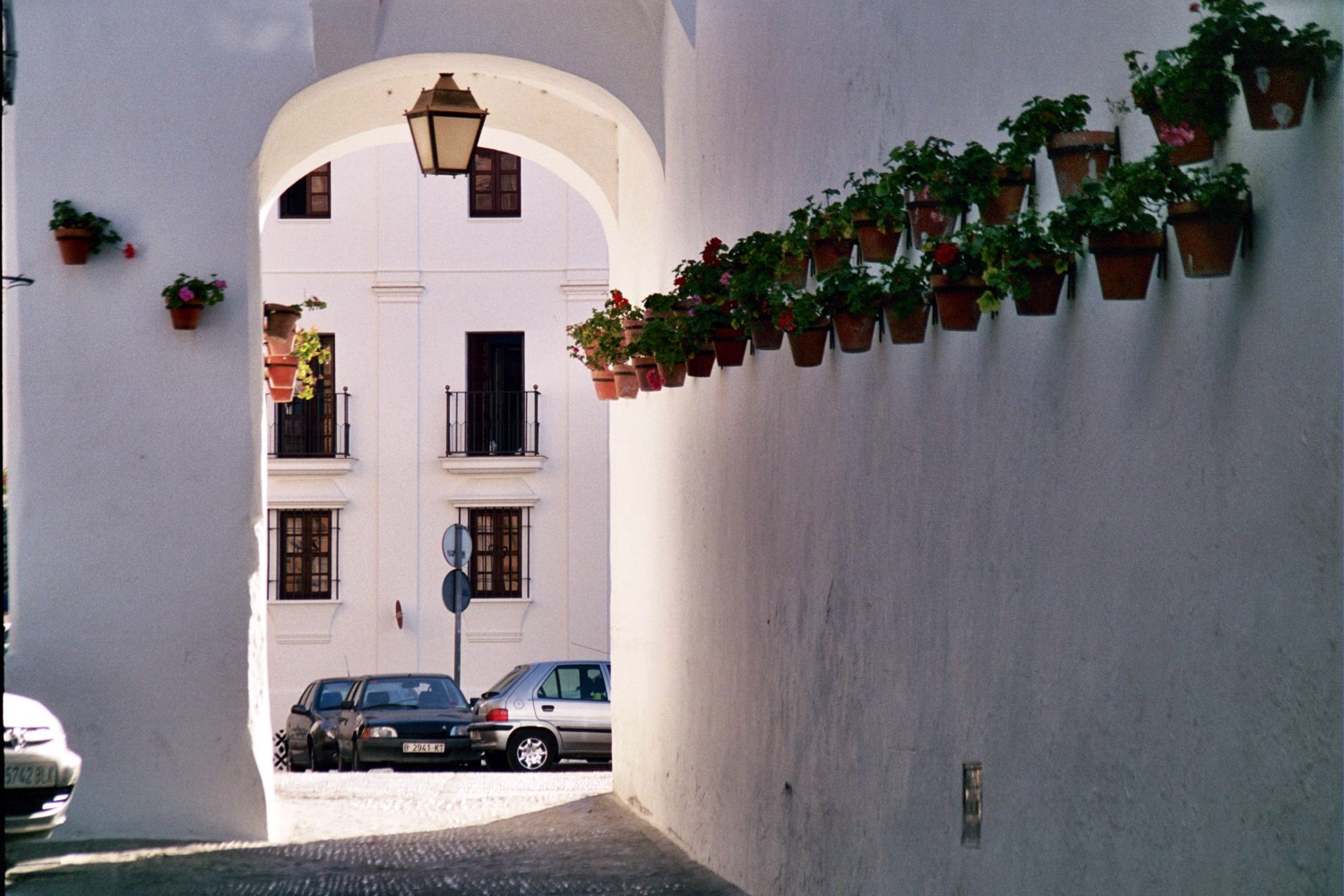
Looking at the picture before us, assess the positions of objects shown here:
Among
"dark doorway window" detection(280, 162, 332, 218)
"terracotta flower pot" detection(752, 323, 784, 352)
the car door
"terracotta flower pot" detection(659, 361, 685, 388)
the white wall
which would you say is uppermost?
"dark doorway window" detection(280, 162, 332, 218)

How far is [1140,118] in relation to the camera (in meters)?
4.50

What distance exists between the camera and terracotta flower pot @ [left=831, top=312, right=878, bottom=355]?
247 inches

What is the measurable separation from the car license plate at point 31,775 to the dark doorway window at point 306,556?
18754mm

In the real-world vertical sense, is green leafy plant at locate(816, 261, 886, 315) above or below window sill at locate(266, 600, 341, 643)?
above

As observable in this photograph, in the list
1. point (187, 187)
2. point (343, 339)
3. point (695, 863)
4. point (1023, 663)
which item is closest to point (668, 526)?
point (695, 863)

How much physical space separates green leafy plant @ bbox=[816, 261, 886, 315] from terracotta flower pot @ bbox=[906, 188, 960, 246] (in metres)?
0.56

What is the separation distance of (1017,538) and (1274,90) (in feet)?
6.95

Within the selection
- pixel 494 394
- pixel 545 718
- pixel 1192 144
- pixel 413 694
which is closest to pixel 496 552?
pixel 494 394

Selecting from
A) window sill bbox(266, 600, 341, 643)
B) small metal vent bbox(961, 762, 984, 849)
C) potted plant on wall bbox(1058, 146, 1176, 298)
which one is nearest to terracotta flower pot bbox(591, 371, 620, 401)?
small metal vent bbox(961, 762, 984, 849)

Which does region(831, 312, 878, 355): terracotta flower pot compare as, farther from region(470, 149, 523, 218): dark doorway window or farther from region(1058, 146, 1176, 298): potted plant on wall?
region(470, 149, 523, 218): dark doorway window

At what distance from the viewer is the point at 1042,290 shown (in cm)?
460

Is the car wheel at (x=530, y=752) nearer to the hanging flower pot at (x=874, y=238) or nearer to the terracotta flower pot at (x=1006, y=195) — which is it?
the hanging flower pot at (x=874, y=238)

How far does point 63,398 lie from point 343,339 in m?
17.5

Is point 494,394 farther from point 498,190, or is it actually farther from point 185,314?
point 185,314
